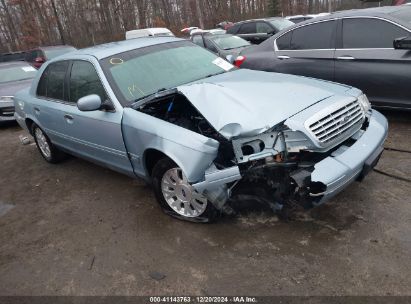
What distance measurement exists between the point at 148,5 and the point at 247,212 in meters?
33.1

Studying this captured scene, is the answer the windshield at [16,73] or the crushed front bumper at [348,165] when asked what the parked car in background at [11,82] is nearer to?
the windshield at [16,73]

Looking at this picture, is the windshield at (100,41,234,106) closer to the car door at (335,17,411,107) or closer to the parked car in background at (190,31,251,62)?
the car door at (335,17,411,107)

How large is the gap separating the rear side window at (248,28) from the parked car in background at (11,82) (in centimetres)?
724

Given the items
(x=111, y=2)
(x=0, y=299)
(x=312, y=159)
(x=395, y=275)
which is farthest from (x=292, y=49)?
(x=111, y=2)

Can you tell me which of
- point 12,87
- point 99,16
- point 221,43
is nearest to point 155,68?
point 12,87

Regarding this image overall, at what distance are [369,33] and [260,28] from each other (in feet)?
28.0

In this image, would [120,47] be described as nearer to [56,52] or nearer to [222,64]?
[222,64]

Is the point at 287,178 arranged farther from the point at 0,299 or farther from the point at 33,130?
the point at 33,130

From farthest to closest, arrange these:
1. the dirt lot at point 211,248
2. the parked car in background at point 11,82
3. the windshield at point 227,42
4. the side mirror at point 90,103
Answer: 1. the windshield at point 227,42
2. the parked car in background at point 11,82
3. the side mirror at point 90,103
4. the dirt lot at point 211,248

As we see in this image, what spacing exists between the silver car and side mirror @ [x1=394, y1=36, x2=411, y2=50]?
1360mm

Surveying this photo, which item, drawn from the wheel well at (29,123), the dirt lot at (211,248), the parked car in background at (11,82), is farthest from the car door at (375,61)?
the parked car in background at (11,82)

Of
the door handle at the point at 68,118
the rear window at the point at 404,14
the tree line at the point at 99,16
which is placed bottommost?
the tree line at the point at 99,16

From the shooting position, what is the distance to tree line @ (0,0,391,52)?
30609 mm

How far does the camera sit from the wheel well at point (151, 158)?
3.50 m
